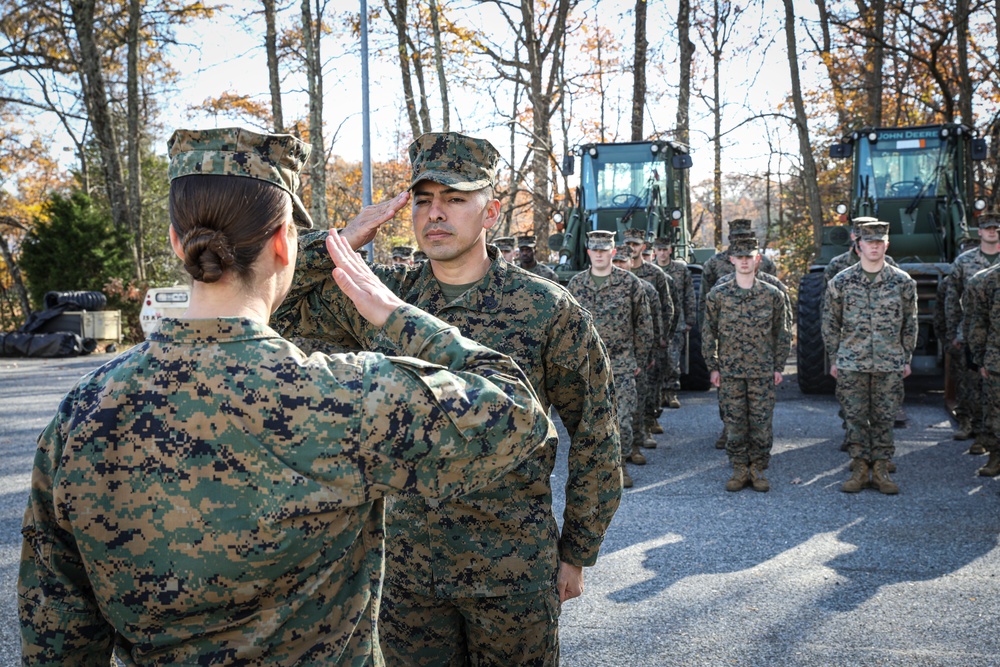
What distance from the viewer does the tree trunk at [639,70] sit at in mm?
19141

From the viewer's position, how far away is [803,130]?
18312 millimetres

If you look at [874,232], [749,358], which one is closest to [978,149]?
[874,232]

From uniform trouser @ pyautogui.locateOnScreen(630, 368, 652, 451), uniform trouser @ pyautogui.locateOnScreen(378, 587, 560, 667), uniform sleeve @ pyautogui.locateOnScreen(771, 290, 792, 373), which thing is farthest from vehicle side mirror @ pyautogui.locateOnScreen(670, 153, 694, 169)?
uniform trouser @ pyautogui.locateOnScreen(378, 587, 560, 667)

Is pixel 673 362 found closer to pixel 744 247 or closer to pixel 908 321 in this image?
pixel 744 247

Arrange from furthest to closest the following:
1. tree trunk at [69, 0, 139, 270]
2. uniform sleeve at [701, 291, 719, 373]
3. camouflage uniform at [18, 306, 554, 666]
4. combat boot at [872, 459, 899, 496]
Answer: tree trunk at [69, 0, 139, 270]
uniform sleeve at [701, 291, 719, 373]
combat boot at [872, 459, 899, 496]
camouflage uniform at [18, 306, 554, 666]

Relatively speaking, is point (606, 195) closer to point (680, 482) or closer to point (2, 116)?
point (680, 482)

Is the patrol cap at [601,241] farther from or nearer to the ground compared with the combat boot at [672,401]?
farther from the ground

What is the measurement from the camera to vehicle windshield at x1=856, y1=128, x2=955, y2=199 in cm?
1162

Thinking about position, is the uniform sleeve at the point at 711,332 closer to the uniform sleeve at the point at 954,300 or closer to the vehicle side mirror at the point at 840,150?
the uniform sleeve at the point at 954,300

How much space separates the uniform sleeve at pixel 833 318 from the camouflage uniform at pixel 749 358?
330 millimetres

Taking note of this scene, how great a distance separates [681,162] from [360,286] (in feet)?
39.7

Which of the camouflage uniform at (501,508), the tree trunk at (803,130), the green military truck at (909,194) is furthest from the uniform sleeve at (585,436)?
the tree trunk at (803,130)

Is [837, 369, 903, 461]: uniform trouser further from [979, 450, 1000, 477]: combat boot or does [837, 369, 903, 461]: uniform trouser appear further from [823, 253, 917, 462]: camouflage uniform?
[979, 450, 1000, 477]: combat boot

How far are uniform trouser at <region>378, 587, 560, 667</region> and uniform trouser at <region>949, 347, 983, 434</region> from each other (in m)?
7.12
